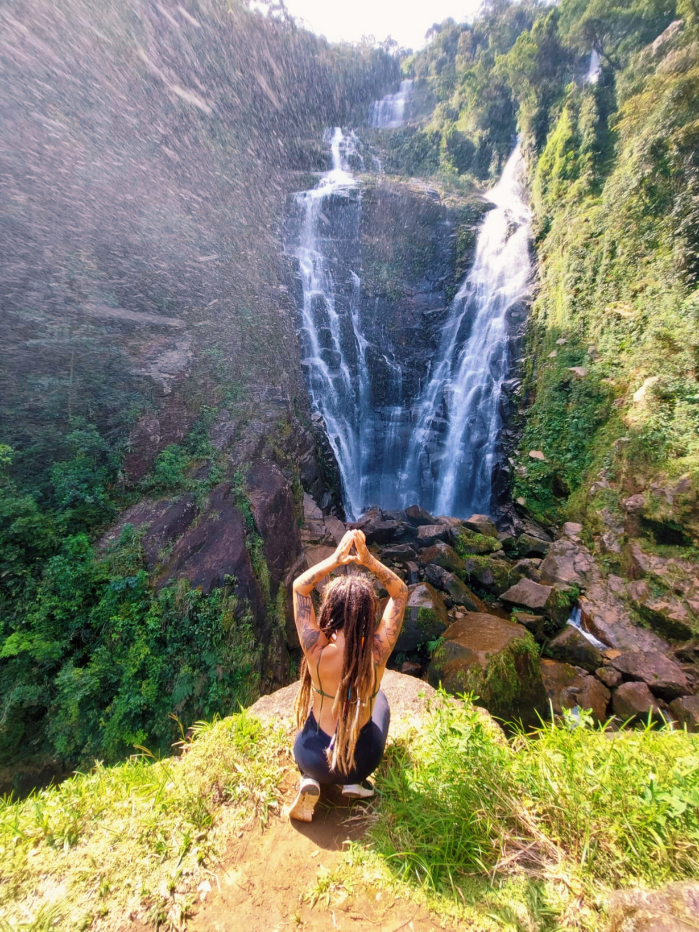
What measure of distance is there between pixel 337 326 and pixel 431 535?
8.85m

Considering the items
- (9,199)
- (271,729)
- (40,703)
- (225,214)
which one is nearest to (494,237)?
(225,214)

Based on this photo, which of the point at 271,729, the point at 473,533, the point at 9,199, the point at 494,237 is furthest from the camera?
the point at 494,237

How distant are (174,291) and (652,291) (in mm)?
11798

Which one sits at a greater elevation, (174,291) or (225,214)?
(225,214)

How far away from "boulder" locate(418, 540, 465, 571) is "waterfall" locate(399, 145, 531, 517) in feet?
13.1

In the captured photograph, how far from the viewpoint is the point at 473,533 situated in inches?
369

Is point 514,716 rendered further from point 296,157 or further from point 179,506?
point 296,157

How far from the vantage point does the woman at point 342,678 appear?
1837 millimetres

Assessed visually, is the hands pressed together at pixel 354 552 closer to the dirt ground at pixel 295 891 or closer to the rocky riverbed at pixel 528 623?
the dirt ground at pixel 295 891

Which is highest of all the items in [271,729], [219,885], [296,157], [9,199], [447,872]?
[296,157]

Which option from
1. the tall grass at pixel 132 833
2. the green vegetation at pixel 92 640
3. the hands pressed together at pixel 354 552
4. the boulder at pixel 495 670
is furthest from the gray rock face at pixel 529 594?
the hands pressed together at pixel 354 552

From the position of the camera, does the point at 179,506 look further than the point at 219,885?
Yes

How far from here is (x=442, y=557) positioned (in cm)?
815

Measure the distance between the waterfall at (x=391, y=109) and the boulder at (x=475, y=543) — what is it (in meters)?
28.8
